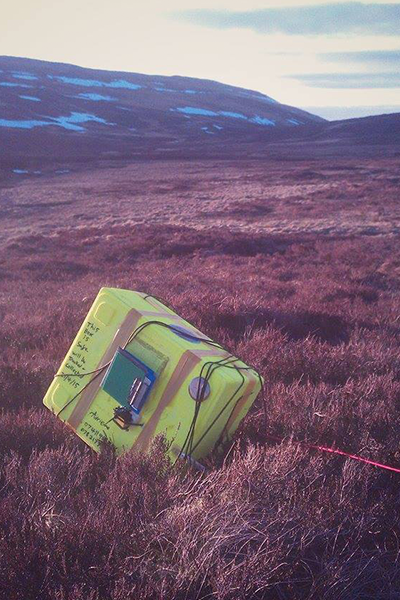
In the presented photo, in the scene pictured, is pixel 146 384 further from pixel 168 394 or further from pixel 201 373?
pixel 201 373

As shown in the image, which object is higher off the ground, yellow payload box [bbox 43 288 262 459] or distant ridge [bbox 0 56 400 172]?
distant ridge [bbox 0 56 400 172]

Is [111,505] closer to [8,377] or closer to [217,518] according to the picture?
[217,518]

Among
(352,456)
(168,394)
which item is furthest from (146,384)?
(352,456)

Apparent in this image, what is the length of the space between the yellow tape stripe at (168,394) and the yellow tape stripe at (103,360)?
450 mm

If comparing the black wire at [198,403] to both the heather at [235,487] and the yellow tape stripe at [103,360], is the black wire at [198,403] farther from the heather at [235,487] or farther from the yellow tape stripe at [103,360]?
the yellow tape stripe at [103,360]

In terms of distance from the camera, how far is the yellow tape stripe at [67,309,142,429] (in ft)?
12.3

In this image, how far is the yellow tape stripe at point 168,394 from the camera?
342 centimetres

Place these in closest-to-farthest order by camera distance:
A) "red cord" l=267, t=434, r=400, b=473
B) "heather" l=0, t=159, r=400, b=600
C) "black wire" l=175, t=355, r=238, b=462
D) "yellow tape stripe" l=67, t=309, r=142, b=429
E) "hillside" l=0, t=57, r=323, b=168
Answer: "heather" l=0, t=159, r=400, b=600 → "red cord" l=267, t=434, r=400, b=473 → "black wire" l=175, t=355, r=238, b=462 → "yellow tape stripe" l=67, t=309, r=142, b=429 → "hillside" l=0, t=57, r=323, b=168

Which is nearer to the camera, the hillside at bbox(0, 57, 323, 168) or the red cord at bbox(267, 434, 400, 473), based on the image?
the red cord at bbox(267, 434, 400, 473)

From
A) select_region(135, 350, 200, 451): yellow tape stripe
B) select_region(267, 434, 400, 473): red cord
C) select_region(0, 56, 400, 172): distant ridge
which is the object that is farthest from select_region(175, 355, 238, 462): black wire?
select_region(0, 56, 400, 172): distant ridge

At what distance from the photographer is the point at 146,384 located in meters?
3.45

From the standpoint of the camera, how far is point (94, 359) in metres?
3.86

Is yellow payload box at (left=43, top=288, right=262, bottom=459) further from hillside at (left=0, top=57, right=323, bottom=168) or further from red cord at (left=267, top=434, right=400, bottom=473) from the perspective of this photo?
hillside at (left=0, top=57, right=323, bottom=168)

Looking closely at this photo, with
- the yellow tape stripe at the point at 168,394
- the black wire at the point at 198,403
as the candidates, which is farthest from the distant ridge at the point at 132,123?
the black wire at the point at 198,403
